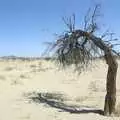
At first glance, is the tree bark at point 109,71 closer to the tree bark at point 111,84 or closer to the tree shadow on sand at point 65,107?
the tree bark at point 111,84

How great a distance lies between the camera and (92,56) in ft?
55.1

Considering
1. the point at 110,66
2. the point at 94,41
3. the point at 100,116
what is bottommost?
the point at 100,116

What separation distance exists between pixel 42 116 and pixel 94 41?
4.05 metres

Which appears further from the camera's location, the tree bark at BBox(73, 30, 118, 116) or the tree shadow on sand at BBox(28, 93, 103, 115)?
the tree shadow on sand at BBox(28, 93, 103, 115)

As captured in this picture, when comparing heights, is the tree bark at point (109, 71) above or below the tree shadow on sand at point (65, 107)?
above

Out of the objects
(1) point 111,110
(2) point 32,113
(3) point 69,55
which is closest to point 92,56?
(3) point 69,55

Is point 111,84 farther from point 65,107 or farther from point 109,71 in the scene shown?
point 65,107

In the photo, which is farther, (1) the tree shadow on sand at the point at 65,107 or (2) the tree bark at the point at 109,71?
(1) the tree shadow on sand at the point at 65,107

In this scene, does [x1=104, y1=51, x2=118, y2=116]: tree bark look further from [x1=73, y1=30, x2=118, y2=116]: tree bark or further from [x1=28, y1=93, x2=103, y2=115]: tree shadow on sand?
[x1=28, y1=93, x2=103, y2=115]: tree shadow on sand

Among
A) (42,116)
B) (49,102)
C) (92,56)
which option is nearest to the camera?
(42,116)

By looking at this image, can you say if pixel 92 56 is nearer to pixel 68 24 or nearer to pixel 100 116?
pixel 68 24

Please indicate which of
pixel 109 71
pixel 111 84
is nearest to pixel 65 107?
pixel 111 84

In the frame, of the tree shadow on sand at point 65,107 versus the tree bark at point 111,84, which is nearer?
the tree bark at point 111,84

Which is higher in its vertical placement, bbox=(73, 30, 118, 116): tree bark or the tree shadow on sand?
bbox=(73, 30, 118, 116): tree bark
